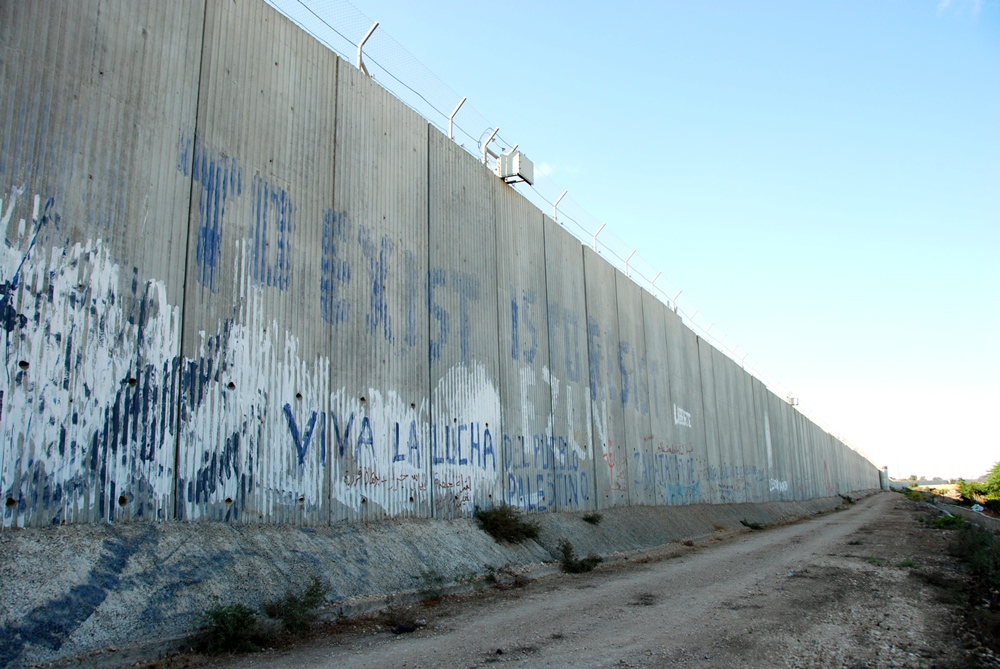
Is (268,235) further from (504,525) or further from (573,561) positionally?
(573,561)

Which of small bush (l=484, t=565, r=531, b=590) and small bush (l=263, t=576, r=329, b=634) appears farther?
small bush (l=484, t=565, r=531, b=590)

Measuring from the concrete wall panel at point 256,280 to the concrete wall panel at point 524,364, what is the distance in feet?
20.4

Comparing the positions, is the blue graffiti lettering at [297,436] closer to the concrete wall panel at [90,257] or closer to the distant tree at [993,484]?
the concrete wall panel at [90,257]

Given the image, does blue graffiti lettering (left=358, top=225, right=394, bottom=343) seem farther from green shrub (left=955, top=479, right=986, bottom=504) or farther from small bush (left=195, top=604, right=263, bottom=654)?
green shrub (left=955, top=479, right=986, bottom=504)

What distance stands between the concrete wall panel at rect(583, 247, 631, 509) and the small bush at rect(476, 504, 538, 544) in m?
5.85

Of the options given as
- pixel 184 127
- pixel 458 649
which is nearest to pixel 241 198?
pixel 184 127

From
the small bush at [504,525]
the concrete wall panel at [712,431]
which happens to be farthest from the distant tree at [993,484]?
the small bush at [504,525]

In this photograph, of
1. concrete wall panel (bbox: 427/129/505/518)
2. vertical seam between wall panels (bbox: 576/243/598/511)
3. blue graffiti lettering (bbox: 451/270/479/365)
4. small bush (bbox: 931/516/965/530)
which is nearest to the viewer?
concrete wall panel (bbox: 427/129/505/518)

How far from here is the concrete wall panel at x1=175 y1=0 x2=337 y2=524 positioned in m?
9.10

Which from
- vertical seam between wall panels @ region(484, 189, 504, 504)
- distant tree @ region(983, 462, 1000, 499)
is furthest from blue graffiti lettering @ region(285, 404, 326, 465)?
distant tree @ region(983, 462, 1000, 499)

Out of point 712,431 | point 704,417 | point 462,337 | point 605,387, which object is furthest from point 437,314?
point 712,431

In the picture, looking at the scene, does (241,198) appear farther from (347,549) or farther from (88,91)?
(347,549)

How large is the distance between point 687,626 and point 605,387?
14.3 meters

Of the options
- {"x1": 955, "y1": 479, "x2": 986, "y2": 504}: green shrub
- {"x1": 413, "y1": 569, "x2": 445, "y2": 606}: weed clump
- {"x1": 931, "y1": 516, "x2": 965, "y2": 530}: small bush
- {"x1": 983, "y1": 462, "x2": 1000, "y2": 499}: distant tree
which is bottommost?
{"x1": 955, "y1": 479, "x2": 986, "y2": 504}: green shrub
